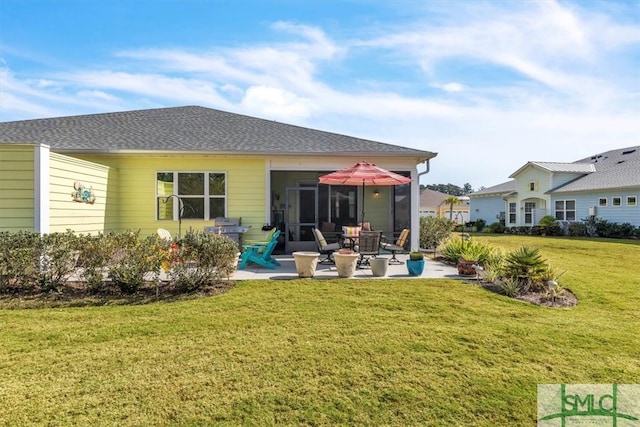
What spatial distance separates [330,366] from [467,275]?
504 centimetres

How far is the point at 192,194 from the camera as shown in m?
10.5

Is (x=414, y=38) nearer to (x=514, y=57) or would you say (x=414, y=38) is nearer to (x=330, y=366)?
(x=514, y=57)

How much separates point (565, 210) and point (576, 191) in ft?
5.54

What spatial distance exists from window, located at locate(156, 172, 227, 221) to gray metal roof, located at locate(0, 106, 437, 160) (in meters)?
0.92

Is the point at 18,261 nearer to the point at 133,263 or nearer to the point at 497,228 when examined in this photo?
the point at 133,263

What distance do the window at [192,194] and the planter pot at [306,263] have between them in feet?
14.4

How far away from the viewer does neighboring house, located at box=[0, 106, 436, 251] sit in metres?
9.37

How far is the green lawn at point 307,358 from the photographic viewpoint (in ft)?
9.04

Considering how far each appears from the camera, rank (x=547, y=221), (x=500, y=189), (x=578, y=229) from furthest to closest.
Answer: (x=500, y=189)
(x=547, y=221)
(x=578, y=229)

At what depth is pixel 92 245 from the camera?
19.3 feet

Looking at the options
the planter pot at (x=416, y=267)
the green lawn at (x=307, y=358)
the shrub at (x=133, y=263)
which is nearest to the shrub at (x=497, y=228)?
the planter pot at (x=416, y=267)

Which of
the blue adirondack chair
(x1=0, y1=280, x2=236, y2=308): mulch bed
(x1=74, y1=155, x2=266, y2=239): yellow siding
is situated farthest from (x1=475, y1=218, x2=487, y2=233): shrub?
(x1=0, y1=280, x2=236, y2=308): mulch bed

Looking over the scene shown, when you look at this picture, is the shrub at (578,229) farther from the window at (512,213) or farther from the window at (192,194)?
the window at (192,194)

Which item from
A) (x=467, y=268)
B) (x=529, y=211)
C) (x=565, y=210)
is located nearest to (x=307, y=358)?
(x=467, y=268)
